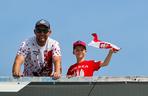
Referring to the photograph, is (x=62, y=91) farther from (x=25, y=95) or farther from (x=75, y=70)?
(x=75, y=70)

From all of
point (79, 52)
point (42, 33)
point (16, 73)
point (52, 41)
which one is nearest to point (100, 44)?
point (79, 52)

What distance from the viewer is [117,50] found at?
243 inches

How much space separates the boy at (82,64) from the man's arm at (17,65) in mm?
910

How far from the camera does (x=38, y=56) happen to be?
6035 mm

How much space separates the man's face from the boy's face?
0.72 metres

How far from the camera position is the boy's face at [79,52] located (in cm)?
650

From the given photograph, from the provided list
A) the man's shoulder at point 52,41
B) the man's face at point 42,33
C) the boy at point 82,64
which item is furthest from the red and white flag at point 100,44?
the man's face at point 42,33

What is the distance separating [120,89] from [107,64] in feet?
4.71

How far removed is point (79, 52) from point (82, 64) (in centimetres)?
26

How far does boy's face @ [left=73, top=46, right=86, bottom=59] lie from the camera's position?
21.3 feet

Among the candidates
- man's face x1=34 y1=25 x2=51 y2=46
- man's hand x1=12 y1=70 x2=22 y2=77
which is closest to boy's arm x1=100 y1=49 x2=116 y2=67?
man's face x1=34 y1=25 x2=51 y2=46

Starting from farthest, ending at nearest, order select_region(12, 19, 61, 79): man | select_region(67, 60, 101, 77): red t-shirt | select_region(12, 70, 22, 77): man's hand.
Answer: select_region(67, 60, 101, 77): red t-shirt, select_region(12, 19, 61, 79): man, select_region(12, 70, 22, 77): man's hand

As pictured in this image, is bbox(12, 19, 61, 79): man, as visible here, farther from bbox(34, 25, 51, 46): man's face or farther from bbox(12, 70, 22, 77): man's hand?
Result: bbox(12, 70, 22, 77): man's hand

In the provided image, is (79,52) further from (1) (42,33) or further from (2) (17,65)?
(2) (17,65)
